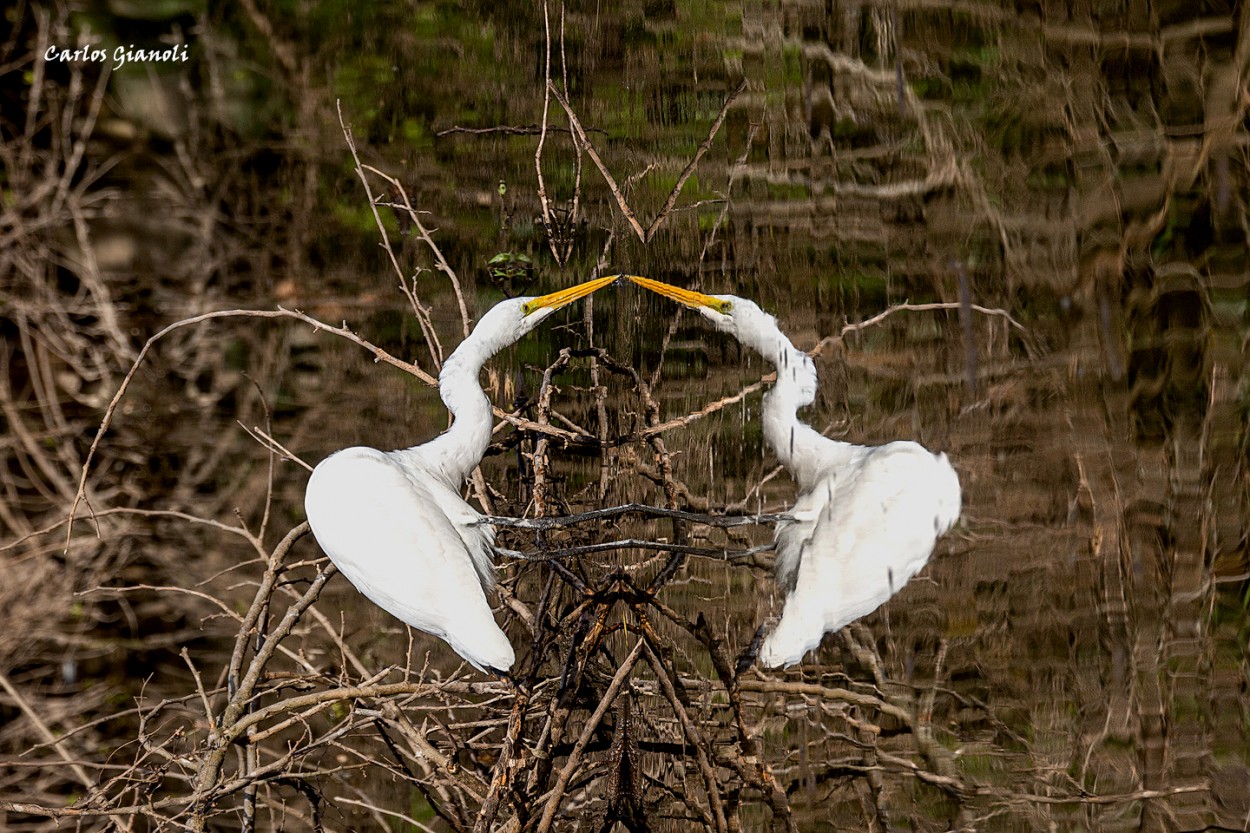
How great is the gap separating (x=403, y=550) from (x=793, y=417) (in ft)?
1.09

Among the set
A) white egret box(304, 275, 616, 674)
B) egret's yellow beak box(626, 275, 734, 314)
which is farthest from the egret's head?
white egret box(304, 275, 616, 674)

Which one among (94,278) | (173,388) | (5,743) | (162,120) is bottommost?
(5,743)

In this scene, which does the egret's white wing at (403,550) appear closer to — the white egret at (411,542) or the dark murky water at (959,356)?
the white egret at (411,542)

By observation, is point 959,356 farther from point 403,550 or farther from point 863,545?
point 403,550

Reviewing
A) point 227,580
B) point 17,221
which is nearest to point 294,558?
point 227,580

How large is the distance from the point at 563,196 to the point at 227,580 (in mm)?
681

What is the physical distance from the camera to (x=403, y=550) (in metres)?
0.68

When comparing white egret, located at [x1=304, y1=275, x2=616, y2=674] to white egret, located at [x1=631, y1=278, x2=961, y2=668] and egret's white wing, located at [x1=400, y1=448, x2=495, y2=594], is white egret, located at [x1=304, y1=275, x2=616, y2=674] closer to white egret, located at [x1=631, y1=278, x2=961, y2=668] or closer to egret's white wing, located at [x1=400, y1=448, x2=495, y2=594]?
egret's white wing, located at [x1=400, y1=448, x2=495, y2=594]

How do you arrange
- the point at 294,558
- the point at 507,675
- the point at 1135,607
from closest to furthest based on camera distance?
1. the point at 507,675
2. the point at 1135,607
3. the point at 294,558

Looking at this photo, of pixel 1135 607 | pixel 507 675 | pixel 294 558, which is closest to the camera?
pixel 507 675

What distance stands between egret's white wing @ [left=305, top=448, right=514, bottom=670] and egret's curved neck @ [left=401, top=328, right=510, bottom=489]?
0.05 meters

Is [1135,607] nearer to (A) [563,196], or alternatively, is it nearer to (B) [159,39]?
(A) [563,196]

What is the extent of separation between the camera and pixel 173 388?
1.18m

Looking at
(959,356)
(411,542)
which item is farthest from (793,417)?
(411,542)
